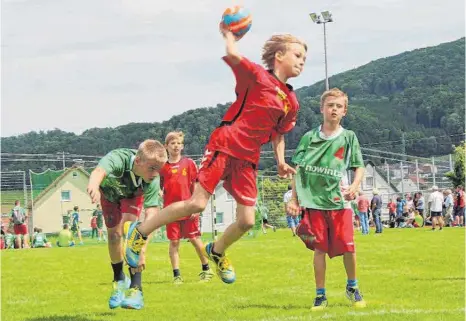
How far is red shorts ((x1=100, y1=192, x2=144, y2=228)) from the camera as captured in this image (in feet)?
31.0

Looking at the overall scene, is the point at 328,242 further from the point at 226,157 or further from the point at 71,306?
the point at 71,306

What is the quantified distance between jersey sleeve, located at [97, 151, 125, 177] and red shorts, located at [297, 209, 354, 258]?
6.90 ft

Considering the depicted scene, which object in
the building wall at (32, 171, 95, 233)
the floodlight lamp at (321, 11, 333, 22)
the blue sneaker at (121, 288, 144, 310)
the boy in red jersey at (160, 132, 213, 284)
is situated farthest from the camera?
the building wall at (32, 171, 95, 233)

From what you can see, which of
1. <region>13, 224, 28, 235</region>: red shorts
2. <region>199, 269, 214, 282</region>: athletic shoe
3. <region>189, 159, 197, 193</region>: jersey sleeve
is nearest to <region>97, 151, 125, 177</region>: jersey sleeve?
<region>189, 159, 197, 193</region>: jersey sleeve

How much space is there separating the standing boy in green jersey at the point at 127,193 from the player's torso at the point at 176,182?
3473mm

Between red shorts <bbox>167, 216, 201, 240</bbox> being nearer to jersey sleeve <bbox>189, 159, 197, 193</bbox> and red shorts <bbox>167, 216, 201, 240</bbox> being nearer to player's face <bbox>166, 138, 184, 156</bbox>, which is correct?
jersey sleeve <bbox>189, 159, 197, 193</bbox>

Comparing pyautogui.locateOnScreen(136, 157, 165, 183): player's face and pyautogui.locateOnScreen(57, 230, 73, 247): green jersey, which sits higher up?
pyautogui.locateOnScreen(136, 157, 165, 183): player's face

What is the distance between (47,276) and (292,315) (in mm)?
8025

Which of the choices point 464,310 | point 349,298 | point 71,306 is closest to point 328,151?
point 349,298

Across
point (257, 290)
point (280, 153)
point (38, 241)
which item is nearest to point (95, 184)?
point (280, 153)

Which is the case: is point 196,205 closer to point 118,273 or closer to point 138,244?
point 138,244

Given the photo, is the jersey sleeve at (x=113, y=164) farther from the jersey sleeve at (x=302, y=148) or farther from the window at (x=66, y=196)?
the window at (x=66, y=196)

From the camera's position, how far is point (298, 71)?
8.59 metres

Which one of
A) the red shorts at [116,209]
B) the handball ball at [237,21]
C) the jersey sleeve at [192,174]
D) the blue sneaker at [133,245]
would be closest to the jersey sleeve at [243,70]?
the handball ball at [237,21]
